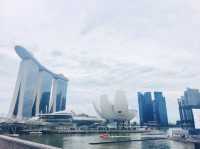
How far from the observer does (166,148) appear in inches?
997

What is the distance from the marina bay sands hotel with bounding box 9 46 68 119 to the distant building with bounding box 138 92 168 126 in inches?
1869

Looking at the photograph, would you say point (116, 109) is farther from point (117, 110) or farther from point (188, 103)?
point (188, 103)

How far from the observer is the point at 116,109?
74312 mm

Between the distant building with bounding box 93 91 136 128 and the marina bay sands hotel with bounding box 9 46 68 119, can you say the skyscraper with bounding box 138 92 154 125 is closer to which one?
the distant building with bounding box 93 91 136 128

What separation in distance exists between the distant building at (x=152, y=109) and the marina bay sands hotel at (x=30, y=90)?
1869 inches

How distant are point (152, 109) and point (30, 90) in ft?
205

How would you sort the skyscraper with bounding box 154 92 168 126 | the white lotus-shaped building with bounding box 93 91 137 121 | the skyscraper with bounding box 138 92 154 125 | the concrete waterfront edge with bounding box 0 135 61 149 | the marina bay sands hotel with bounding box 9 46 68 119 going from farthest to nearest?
the skyscraper with bounding box 138 92 154 125
the skyscraper with bounding box 154 92 168 126
the marina bay sands hotel with bounding box 9 46 68 119
the white lotus-shaped building with bounding box 93 91 137 121
the concrete waterfront edge with bounding box 0 135 61 149

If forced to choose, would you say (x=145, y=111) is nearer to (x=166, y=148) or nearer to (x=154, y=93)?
(x=154, y=93)

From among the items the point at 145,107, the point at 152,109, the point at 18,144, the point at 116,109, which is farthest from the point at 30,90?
the point at 18,144

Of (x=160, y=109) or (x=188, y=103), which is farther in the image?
(x=160, y=109)

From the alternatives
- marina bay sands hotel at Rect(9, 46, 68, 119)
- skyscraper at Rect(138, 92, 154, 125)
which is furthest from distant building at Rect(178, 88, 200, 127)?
marina bay sands hotel at Rect(9, 46, 68, 119)

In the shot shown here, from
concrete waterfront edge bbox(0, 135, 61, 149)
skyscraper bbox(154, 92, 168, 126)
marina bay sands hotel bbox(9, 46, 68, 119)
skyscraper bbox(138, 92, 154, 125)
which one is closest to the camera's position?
concrete waterfront edge bbox(0, 135, 61, 149)

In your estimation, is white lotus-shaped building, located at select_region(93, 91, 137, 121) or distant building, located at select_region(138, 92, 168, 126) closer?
white lotus-shaped building, located at select_region(93, 91, 137, 121)

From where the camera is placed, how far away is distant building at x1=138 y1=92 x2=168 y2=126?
105m
